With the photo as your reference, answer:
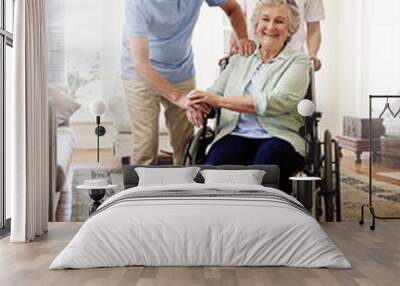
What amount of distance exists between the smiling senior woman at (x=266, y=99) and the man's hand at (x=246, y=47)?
59mm

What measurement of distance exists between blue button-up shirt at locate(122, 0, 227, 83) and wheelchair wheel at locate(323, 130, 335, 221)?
1.75 m

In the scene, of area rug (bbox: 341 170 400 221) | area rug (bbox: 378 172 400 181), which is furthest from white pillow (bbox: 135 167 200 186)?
area rug (bbox: 378 172 400 181)

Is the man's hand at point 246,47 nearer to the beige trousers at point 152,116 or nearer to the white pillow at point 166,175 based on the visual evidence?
the beige trousers at point 152,116

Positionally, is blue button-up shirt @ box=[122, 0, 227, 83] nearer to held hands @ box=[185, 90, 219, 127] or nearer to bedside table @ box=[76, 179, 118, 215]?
held hands @ box=[185, 90, 219, 127]

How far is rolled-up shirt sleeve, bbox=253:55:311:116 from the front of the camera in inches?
Result: 300

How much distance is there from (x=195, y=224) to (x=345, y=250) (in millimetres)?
1612

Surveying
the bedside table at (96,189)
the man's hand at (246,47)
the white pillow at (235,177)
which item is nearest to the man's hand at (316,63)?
the man's hand at (246,47)

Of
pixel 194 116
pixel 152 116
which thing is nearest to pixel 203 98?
pixel 194 116

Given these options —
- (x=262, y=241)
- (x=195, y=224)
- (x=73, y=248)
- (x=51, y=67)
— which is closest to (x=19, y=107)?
(x=51, y=67)

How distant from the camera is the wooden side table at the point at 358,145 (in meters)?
7.64

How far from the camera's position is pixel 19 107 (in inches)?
253

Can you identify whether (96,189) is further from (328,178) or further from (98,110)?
(328,178)

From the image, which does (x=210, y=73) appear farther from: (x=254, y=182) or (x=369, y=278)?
(x=369, y=278)

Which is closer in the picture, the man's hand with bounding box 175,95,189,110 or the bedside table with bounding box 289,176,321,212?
the bedside table with bounding box 289,176,321,212
